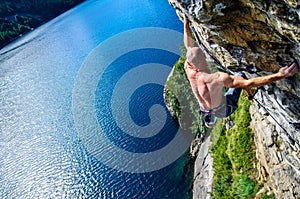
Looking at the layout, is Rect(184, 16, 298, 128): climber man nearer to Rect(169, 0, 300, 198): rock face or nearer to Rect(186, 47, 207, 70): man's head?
Rect(186, 47, 207, 70): man's head

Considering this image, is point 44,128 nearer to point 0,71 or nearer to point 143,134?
point 143,134

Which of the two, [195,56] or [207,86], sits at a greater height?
[195,56]

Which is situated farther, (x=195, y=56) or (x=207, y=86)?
(x=207, y=86)

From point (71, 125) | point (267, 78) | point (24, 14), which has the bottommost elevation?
point (71, 125)

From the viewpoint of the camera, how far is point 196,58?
5309 millimetres

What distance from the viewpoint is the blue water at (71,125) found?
19.1 meters

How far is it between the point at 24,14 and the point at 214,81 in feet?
258

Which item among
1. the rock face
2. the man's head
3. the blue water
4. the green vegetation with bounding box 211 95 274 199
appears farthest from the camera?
the blue water

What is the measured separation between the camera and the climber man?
4584 millimetres

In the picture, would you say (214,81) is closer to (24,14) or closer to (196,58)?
(196,58)

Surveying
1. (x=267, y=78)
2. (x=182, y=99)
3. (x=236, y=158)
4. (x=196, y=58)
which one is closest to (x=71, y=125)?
(x=182, y=99)

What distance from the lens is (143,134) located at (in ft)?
73.5

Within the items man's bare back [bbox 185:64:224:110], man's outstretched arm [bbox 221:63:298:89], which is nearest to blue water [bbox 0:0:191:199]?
man's bare back [bbox 185:64:224:110]

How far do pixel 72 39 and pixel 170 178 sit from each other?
102 ft
